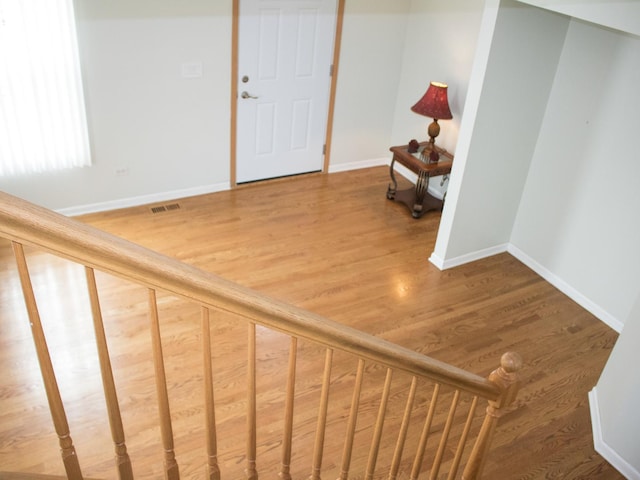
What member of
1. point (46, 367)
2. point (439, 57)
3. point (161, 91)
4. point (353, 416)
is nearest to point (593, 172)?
point (439, 57)

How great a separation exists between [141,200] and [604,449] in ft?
13.4

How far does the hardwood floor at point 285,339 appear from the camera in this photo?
3.21 metres

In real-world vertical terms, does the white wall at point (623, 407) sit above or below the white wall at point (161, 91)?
below

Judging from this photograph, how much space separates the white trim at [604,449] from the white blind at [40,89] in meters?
4.13

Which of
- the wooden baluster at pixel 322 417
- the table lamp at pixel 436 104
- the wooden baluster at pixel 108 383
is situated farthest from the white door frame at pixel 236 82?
the wooden baluster at pixel 108 383

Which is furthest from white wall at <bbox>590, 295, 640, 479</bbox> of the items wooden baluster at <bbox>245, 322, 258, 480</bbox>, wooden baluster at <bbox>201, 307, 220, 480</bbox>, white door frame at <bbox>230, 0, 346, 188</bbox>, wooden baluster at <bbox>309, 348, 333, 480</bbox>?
white door frame at <bbox>230, 0, 346, 188</bbox>

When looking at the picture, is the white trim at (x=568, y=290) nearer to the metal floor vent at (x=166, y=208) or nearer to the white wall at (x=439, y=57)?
the white wall at (x=439, y=57)

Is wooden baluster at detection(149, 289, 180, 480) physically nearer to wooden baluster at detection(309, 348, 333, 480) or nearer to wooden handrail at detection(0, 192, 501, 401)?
wooden handrail at detection(0, 192, 501, 401)

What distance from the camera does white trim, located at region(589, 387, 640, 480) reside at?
319 cm

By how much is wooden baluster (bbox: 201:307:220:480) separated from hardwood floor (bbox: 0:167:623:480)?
1542 mm

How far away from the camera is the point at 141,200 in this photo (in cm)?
534

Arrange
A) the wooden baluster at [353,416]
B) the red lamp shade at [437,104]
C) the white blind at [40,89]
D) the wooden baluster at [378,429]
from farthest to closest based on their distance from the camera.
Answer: the red lamp shade at [437,104] → the white blind at [40,89] → the wooden baluster at [378,429] → the wooden baluster at [353,416]

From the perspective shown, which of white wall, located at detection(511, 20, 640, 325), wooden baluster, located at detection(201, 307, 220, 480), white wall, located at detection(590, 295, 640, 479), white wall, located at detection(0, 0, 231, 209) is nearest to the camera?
wooden baluster, located at detection(201, 307, 220, 480)

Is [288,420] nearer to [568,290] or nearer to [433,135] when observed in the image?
[568,290]
